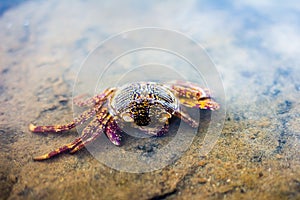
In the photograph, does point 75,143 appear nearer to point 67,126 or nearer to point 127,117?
point 67,126

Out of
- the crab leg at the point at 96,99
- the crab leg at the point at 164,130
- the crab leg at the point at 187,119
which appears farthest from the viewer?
the crab leg at the point at 96,99

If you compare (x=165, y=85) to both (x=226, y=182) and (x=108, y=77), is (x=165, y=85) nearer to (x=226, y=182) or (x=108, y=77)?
(x=108, y=77)

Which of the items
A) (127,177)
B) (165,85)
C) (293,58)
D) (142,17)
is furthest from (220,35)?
(127,177)

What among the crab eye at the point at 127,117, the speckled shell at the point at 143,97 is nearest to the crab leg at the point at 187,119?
the speckled shell at the point at 143,97

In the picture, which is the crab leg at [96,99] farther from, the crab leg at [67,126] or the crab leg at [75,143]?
the crab leg at [75,143]

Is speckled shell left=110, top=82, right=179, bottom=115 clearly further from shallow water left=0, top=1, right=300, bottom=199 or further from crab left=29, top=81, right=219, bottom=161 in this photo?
shallow water left=0, top=1, right=300, bottom=199

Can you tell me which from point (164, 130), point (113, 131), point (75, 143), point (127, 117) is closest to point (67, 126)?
point (75, 143)

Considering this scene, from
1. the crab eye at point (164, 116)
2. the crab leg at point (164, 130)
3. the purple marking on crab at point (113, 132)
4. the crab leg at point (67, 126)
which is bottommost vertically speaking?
the crab leg at point (67, 126)
